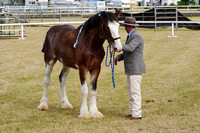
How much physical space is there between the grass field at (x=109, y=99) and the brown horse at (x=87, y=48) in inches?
17.5

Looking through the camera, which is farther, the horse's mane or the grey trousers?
the grey trousers

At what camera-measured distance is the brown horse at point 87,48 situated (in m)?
6.64

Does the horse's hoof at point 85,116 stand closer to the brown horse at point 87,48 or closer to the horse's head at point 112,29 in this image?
the brown horse at point 87,48

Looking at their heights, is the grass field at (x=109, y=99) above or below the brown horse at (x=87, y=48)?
below

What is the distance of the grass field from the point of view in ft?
21.1

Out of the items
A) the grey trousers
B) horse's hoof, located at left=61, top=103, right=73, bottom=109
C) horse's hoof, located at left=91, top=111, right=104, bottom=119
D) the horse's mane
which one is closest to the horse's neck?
the horse's mane

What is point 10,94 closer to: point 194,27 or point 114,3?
point 194,27

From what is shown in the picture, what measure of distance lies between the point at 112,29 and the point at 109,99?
2.96 m

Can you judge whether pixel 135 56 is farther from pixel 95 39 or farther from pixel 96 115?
pixel 96 115

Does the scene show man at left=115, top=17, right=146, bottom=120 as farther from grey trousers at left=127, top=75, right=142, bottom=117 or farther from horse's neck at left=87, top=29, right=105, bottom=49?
horse's neck at left=87, top=29, right=105, bottom=49

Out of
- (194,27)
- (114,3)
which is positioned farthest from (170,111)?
(114,3)

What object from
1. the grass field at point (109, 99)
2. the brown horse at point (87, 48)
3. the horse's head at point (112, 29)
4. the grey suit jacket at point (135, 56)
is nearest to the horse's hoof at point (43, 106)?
the brown horse at point (87, 48)

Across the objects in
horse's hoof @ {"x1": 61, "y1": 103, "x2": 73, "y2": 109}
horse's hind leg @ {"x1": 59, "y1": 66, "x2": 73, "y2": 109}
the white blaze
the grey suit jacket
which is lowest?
horse's hoof @ {"x1": 61, "y1": 103, "x2": 73, "y2": 109}

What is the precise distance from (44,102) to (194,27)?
25206 mm
